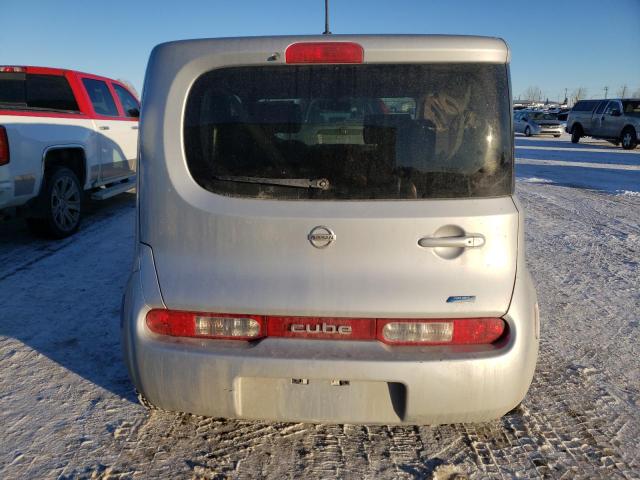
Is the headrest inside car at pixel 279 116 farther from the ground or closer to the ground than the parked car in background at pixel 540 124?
closer to the ground

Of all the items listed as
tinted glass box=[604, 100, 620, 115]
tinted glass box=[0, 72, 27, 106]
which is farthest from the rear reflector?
tinted glass box=[604, 100, 620, 115]

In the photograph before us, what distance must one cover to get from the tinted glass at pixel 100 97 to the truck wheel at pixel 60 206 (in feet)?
4.91

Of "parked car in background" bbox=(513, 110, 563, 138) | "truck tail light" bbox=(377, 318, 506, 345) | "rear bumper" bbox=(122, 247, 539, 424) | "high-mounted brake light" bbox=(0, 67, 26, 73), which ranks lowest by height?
→ "rear bumper" bbox=(122, 247, 539, 424)

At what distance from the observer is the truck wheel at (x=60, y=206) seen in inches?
237

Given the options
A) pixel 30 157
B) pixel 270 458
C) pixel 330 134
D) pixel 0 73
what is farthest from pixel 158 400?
pixel 0 73

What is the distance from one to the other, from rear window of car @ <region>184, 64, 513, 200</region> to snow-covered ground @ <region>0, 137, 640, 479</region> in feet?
4.23

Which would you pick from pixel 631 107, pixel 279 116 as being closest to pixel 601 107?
pixel 631 107

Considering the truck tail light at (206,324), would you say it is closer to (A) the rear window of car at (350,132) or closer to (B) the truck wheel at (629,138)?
(A) the rear window of car at (350,132)

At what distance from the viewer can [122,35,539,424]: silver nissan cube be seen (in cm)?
218

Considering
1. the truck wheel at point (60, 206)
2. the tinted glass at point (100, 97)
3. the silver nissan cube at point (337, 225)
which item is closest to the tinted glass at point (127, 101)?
the tinted glass at point (100, 97)

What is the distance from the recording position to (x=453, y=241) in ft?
7.15

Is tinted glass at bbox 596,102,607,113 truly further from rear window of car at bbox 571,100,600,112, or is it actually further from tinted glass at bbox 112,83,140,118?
tinted glass at bbox 112,83,140,118

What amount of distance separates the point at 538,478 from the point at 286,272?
150cm

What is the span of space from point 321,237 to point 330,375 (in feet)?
1.94
